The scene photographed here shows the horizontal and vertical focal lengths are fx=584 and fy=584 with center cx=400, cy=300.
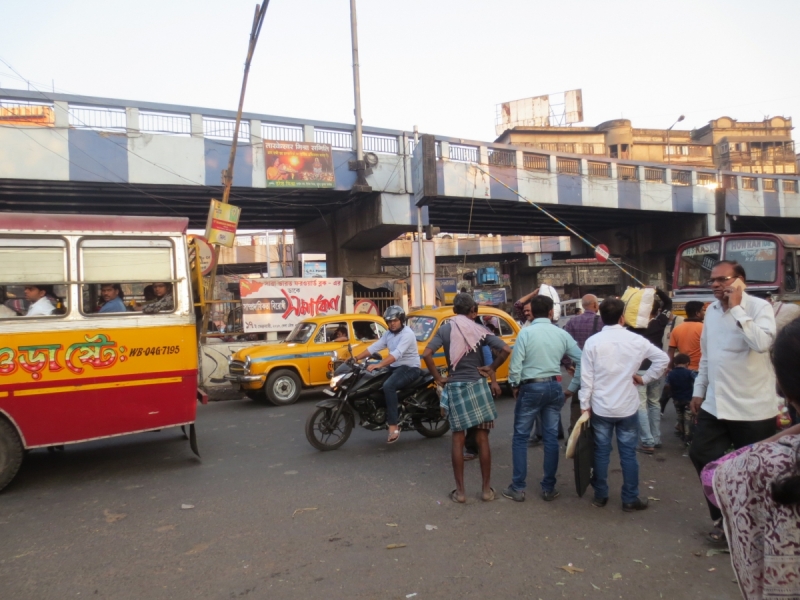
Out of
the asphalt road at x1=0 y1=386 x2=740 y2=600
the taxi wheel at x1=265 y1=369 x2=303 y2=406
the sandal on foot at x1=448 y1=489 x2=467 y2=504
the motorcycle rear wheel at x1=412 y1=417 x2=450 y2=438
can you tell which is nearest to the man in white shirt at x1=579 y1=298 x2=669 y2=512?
the asphalt road at x1=0 y1=386 x2=740 y2=600

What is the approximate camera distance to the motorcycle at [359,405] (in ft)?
22.2

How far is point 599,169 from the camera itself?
2200cm

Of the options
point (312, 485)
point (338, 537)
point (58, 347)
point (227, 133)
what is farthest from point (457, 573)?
point (227, 133)

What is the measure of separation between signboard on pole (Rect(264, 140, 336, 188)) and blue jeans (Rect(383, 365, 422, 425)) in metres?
10.7

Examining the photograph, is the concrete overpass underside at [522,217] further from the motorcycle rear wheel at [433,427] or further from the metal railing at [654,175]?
the motorcycle rear wheel at [433,427]

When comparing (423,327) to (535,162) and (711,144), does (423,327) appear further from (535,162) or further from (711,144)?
(711,144)

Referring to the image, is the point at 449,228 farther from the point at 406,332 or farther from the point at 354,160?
the point at 406,332

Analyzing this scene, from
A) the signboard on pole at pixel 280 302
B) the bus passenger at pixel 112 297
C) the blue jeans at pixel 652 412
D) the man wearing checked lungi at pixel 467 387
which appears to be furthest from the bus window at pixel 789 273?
the bus passenger at pixel 112 297

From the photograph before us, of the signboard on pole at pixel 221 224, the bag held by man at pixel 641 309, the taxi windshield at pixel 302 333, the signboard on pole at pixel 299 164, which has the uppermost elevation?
the signboard on pole at pixel 299 164

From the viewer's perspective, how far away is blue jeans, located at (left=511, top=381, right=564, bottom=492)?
4863 millimetres

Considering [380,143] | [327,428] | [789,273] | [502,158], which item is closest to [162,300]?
[327,428]

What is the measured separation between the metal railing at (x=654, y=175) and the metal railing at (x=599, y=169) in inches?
77.9

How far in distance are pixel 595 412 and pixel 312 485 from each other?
8.72 feet

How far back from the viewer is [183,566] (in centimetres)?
375
